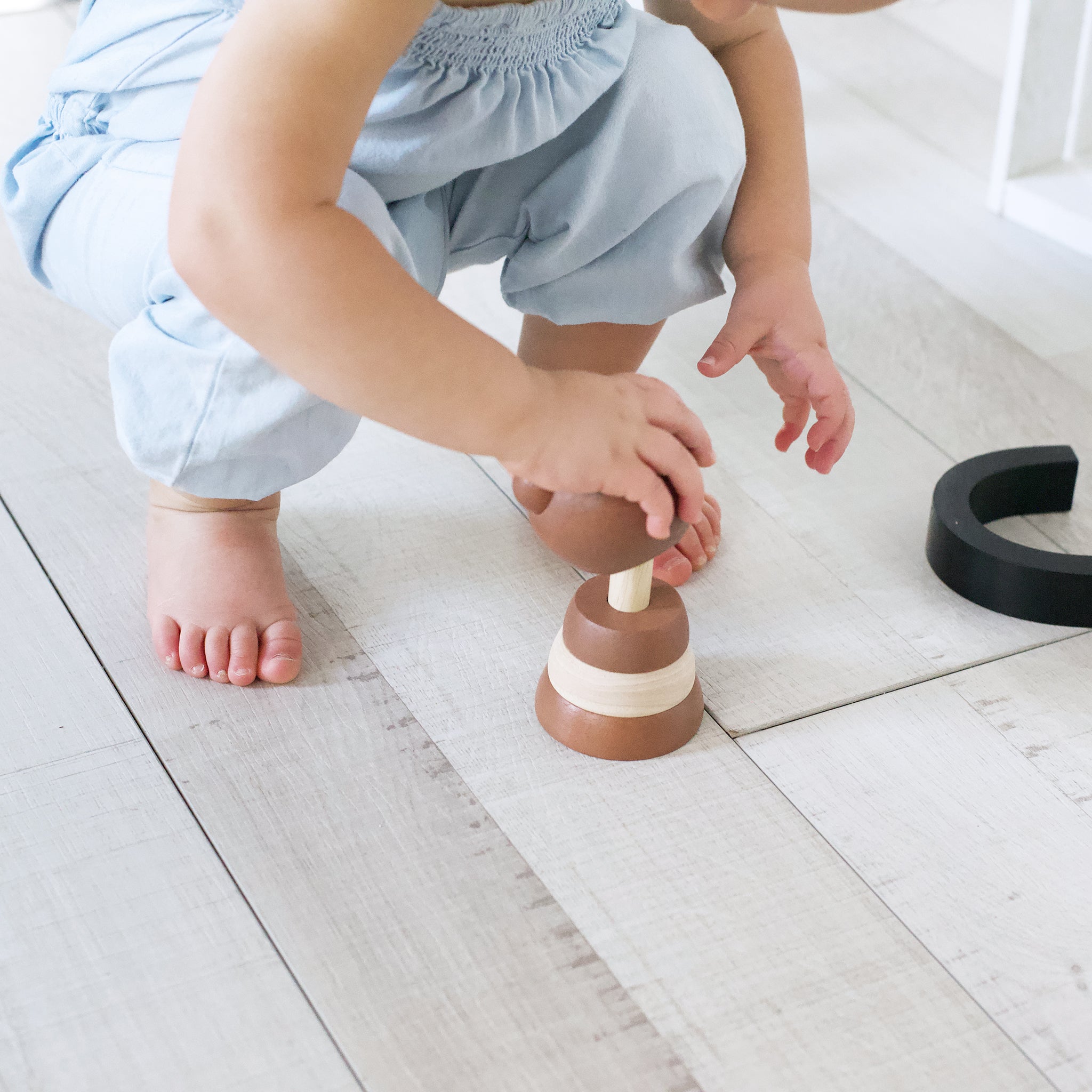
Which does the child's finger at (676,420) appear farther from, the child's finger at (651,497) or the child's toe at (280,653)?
the child's toe at (280,653)

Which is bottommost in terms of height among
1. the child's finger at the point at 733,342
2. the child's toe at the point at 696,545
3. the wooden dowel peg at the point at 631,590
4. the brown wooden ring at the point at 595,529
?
the child's toe at the point at 696,545

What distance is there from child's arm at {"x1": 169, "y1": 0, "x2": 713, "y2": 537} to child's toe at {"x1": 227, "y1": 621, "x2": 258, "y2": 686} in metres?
0.22

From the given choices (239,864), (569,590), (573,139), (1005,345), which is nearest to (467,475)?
(569,590)

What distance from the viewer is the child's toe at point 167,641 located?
833 millimetres

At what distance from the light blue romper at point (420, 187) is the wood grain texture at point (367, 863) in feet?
0.41

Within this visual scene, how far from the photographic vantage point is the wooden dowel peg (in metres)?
0.76

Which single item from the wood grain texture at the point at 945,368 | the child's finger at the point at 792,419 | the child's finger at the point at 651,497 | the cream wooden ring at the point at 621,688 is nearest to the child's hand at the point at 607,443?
the child's finger at the point at 651,497

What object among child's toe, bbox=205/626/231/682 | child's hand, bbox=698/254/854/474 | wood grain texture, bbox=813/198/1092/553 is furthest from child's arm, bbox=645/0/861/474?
child's toe, bbox=205/626/231/682

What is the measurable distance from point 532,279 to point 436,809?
352mm

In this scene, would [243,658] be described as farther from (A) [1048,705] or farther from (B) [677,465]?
(A) [1048,705]

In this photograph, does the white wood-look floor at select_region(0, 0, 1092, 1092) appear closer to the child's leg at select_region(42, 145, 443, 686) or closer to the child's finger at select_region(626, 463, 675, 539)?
the child's leg at select_region(42, 145, 443, 686)

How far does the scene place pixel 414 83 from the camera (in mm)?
754

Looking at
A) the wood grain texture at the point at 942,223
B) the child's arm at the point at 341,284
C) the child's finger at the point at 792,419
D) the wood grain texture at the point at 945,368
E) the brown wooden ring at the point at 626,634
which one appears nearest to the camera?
the child's arm at the point at 341,284

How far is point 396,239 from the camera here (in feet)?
2.51
